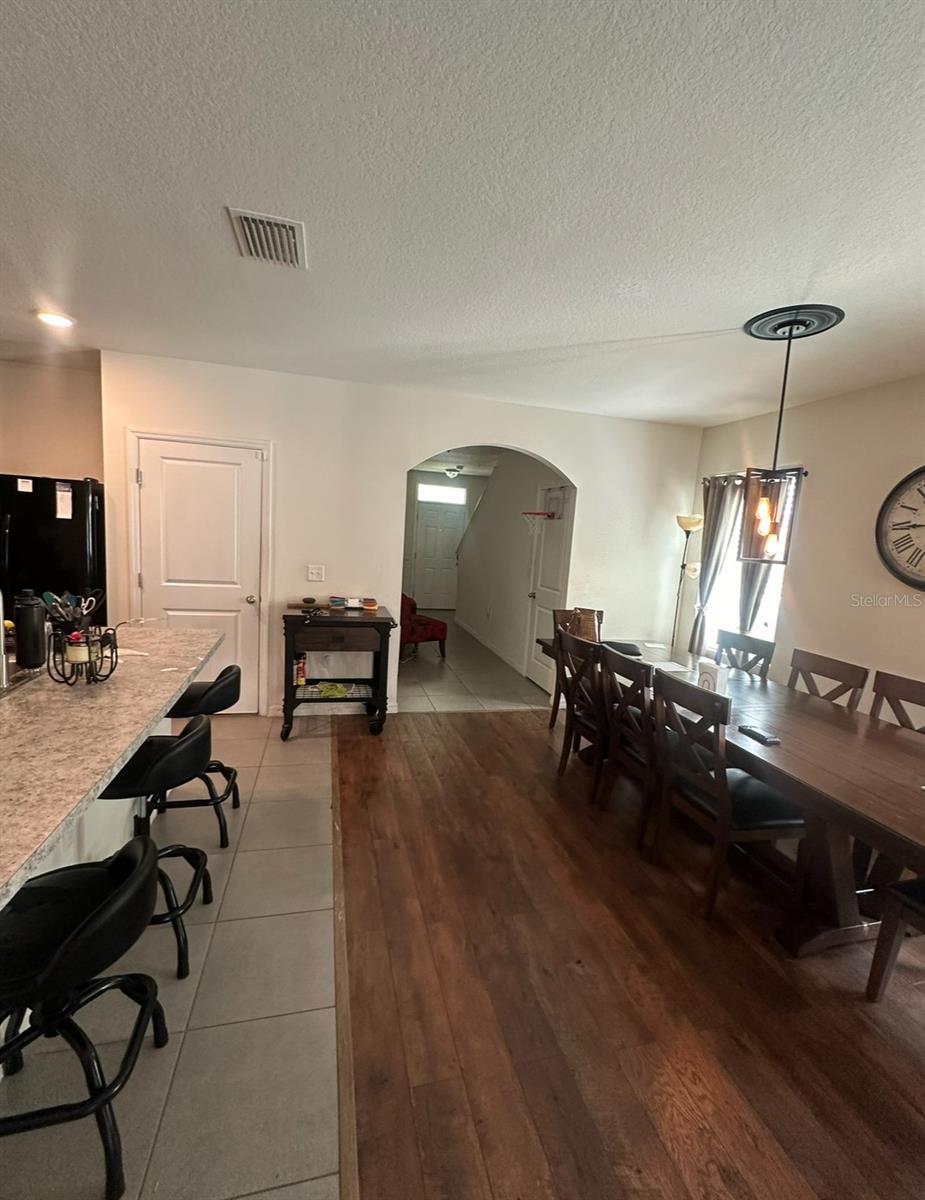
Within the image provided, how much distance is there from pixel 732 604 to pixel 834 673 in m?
1.54

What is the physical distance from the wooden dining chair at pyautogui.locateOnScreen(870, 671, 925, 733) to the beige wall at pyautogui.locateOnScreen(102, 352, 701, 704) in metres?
2.30

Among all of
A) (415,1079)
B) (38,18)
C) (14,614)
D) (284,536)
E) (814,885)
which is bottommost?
(415,1079)

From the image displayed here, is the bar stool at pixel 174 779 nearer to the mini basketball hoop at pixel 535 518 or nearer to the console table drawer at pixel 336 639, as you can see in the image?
the console table drawer at pixel 336 639

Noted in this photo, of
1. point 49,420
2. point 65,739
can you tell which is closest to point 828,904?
point 65,739

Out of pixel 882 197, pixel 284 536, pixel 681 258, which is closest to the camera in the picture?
pixel 882 197

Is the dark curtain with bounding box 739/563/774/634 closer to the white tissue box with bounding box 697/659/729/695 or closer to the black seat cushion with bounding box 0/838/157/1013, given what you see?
the white tissue box with bounding box 697/659/729/695

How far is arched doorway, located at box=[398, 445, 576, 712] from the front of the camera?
5.04 meters

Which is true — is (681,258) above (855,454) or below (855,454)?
above

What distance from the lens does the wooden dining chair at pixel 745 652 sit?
3.36 m

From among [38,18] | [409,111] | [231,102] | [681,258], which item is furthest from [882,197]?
[38,18]

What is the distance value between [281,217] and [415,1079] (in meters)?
2.85

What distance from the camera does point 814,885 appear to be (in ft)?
6.80

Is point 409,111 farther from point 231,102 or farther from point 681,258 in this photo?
point 681,258

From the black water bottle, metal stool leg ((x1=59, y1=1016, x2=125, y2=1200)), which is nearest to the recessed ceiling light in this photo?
the black water bottle
